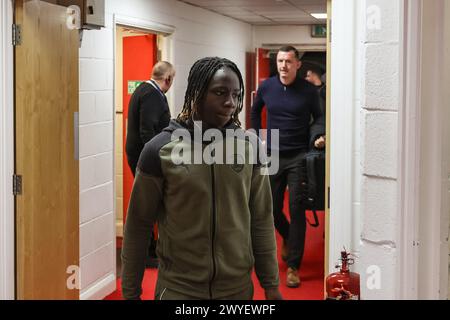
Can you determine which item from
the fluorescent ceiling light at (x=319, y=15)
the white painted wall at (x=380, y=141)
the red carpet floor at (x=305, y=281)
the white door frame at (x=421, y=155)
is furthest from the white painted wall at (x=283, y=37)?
the white door frame at (x=421, y=155)

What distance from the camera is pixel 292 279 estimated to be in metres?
4.24

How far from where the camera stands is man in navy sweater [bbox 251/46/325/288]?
14.1 feet

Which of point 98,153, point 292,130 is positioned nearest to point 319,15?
point 292,130

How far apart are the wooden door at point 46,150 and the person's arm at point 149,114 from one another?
3.20 feet

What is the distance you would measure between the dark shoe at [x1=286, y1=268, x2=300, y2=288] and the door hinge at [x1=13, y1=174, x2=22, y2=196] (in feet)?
6.92

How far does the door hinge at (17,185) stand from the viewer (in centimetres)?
275

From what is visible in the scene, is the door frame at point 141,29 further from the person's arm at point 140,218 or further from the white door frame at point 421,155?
the white door frame at point 421,155

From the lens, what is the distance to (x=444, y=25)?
3.90 ft

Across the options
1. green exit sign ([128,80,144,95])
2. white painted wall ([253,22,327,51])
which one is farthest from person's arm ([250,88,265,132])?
white painted wall ([253,22,327,51])

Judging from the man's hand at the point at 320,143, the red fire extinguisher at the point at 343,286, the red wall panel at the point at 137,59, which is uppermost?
the red wall panel at the point at 137,59

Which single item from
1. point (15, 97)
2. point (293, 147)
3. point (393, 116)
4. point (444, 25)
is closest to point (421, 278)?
point (393, 116)

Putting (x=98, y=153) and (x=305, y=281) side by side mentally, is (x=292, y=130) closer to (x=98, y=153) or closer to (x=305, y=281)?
(x=305, y=281)

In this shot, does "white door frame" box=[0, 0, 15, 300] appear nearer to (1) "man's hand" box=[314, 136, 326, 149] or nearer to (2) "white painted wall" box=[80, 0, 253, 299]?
(2) "white painted wall" box=[80, 0, 253, 299]
